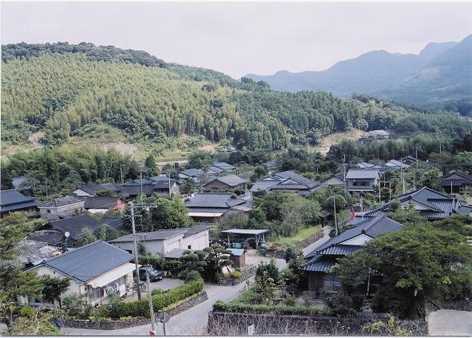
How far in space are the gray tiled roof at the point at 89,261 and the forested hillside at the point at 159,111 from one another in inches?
1267

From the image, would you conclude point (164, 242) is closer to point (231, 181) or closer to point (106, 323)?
point (106, 323)

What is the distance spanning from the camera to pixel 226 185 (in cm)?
2630

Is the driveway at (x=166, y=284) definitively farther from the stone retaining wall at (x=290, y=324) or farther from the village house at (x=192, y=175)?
the village house at (x=192, y=175)

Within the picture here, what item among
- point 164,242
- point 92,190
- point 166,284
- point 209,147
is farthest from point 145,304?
point 209,147

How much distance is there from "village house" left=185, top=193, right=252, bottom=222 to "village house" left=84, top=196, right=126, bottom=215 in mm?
3752

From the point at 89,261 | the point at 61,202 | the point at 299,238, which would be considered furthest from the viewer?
the point at 61,202

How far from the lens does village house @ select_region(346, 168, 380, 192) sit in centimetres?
2428

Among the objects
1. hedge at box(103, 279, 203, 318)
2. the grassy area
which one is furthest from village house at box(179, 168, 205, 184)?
hedge at box(103, 279, 203, 318)

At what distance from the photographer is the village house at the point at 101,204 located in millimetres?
22684

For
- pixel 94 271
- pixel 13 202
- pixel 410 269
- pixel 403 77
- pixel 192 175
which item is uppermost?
pixel 403 77

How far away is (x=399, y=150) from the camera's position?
3384cm

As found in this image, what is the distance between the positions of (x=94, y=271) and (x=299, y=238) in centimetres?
770

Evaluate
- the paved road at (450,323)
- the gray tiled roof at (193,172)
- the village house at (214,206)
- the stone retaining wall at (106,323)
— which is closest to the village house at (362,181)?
the village house at (214,206)

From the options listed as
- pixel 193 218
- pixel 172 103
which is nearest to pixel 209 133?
pixel 172 103
